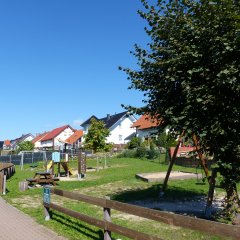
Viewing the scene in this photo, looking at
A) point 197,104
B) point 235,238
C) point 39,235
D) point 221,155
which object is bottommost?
point 39,235

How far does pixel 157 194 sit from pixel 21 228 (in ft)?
22.2

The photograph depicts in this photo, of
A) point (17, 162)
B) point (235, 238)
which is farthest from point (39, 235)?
point (17, 162)

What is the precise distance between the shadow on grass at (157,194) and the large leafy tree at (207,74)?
4.91 metres

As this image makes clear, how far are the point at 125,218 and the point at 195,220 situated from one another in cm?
555

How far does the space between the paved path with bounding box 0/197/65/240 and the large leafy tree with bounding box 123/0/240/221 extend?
12.5 feet

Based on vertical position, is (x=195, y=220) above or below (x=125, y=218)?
above

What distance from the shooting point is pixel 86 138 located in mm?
36844

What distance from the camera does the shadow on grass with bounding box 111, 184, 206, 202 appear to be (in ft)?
44.5

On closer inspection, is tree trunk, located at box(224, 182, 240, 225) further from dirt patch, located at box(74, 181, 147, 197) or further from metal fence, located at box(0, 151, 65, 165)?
metal fence, located at box(0, 151, 65, 165)

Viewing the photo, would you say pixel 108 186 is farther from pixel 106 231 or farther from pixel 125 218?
pixel 106 231

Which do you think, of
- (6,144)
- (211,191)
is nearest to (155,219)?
→ (211,191)

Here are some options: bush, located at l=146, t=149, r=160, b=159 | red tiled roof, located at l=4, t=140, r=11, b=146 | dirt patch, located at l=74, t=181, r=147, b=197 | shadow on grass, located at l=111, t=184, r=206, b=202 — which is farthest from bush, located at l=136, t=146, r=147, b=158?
red tiled roof, located at l=4, t=140, r=11, b=146

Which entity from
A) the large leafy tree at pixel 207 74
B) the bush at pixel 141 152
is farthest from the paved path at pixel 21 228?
the bush at pixel 141 152

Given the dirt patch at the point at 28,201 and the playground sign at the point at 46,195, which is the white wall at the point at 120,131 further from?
the playground sign at the point at 46,195
